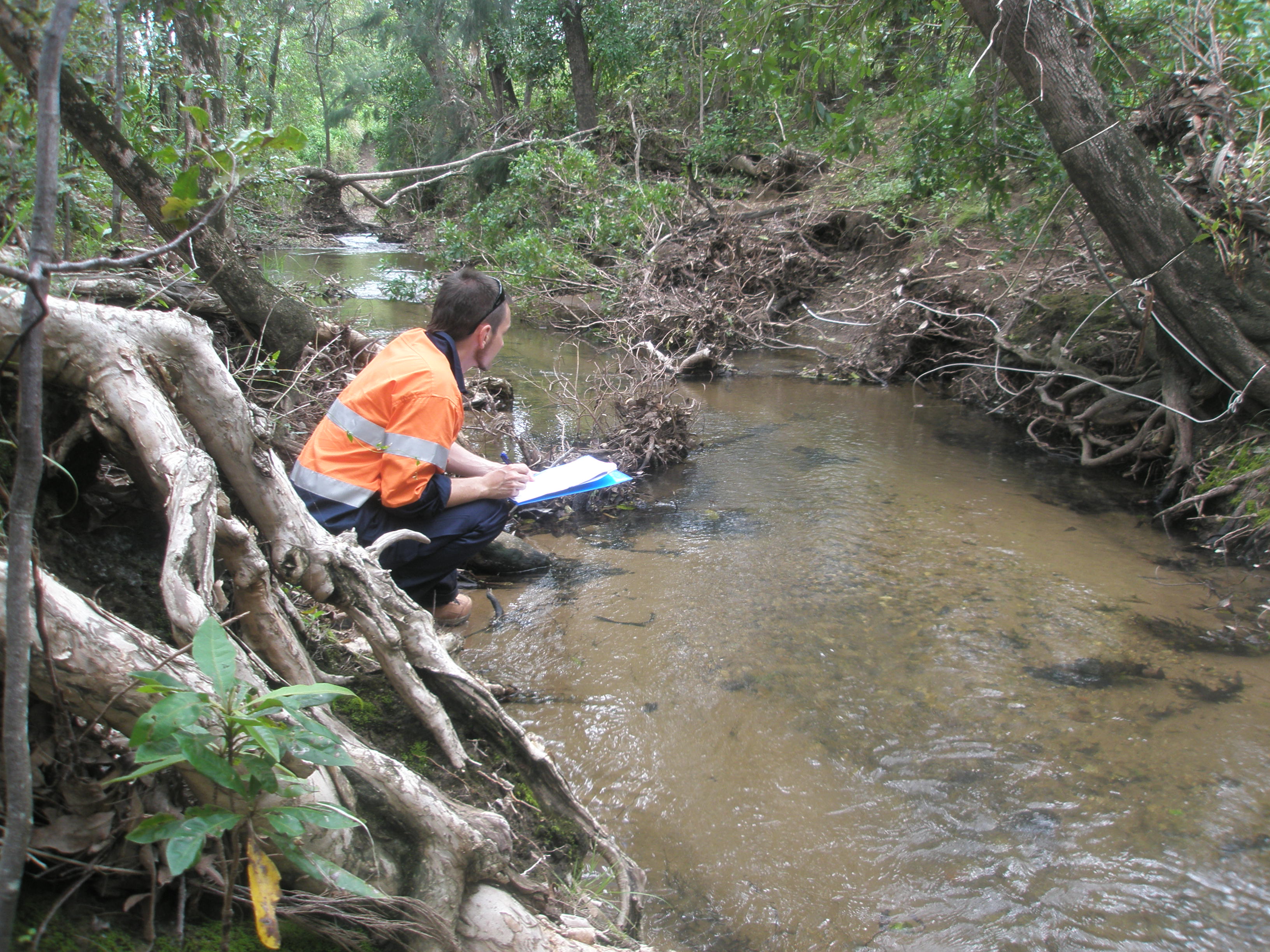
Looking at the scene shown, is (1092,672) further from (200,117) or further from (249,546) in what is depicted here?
(200,117)

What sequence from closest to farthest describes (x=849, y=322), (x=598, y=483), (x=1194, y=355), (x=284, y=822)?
(x=284, y=822)
(x=598, y=483)
(x=1194, y=355)
(x=849, y=322)

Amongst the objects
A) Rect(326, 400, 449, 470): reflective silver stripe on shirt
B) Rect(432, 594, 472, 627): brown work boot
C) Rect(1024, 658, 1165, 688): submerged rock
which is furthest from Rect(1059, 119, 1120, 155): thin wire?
Rect(432, 594, 472, 627): brown work boot

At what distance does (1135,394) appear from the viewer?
19.3 feet

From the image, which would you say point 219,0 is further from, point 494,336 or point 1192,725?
point 1192,725

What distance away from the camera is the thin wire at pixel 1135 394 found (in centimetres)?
489

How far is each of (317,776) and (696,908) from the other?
1.23 metres

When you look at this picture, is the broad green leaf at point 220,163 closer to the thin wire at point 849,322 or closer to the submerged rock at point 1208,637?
the submerged rock at point 1208,637

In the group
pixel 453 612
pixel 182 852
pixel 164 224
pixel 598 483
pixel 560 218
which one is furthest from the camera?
pixel 560 218

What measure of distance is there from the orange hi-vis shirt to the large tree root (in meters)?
0.91

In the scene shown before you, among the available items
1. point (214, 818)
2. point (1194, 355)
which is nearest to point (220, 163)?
point (214, 818)

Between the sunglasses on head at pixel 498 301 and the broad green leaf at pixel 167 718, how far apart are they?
2.41 meters

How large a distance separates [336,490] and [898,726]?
2.35 metres

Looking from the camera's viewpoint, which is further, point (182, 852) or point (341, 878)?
point (341, 878)

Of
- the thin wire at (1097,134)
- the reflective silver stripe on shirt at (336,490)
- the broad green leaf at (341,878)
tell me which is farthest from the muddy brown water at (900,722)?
the thin wire at (1097,134)
